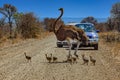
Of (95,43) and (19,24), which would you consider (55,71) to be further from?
(19,24)

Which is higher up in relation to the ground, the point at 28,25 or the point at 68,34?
the point at 28,25

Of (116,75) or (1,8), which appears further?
(1,8)

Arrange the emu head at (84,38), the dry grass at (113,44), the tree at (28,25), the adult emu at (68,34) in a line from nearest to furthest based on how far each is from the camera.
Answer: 1. the adult emu at (68,34)
2. the emu head at (84,38)
3. the dry grass at (113,44)
4. the tree at (28,25)

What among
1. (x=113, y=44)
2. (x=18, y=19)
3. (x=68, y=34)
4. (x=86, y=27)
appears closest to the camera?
(x=68, y=34)

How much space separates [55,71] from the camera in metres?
14.9

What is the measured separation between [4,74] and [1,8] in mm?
48928

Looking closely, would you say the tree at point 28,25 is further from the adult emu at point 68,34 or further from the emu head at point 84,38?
the adult emu at point 68,34

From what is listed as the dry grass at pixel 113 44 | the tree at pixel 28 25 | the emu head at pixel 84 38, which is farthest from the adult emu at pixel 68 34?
the tree at pixel 28 25

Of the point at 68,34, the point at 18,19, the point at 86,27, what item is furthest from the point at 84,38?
the point at 18,19

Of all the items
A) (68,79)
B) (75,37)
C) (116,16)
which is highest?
(116,16)

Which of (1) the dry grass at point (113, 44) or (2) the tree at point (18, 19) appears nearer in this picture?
(1) the dry grass at point (113, 44)

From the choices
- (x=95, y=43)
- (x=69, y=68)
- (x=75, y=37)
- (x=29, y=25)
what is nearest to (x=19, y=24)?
(x=29, y=25)

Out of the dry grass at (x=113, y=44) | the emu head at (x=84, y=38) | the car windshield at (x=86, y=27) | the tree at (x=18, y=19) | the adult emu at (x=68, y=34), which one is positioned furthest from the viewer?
the tree at (x=18, y=19)

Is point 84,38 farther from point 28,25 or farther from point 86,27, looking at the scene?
point 28,25
